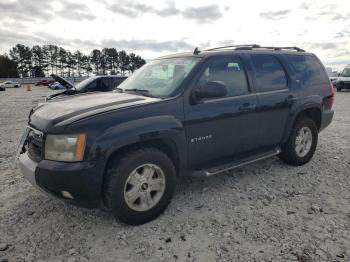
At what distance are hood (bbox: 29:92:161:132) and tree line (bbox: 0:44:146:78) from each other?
93423mm

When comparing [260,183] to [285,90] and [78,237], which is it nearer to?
[285,90]

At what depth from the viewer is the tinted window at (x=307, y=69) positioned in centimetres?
489

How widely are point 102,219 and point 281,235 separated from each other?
74.2 inches

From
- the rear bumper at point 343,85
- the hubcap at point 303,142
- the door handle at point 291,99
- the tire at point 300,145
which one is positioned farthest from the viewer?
the rear bumper at point 343,85

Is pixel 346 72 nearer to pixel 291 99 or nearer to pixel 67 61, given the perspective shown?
pixel 291 99

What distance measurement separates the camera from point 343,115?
10.6 metres

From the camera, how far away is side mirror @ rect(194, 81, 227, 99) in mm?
3486

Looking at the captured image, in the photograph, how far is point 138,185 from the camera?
3.19m

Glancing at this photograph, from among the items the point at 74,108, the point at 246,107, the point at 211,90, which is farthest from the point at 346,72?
the point at 74,108

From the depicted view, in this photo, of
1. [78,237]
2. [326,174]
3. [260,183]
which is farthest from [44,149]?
[326,174]

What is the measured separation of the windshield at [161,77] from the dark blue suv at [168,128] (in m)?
0.02

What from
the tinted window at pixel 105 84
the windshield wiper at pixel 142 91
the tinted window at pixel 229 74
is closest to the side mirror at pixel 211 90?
the tinted window at pixel 229 74

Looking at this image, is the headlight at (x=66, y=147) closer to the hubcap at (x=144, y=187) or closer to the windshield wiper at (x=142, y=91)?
the hubcap at (x=144, y=187)

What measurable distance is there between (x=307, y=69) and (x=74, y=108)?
3.78 meters
